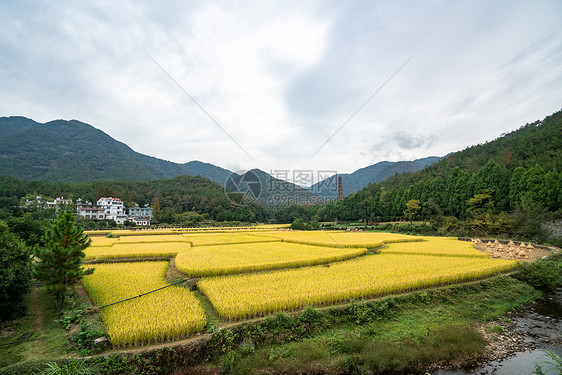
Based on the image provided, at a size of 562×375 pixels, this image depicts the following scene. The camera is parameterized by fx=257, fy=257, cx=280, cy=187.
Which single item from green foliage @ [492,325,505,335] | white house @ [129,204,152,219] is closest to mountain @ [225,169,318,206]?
white house @ [129,204,152,219]

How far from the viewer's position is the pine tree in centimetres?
834

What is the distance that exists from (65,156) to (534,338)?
158 metres

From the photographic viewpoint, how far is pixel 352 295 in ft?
29.4

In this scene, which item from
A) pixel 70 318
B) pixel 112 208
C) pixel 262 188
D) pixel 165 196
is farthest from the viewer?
pixel 262 188

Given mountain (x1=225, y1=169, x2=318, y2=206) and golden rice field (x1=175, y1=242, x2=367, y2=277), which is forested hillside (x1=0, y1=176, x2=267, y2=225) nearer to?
mountain (x1=225, y1=169, x2=318, y2=206)

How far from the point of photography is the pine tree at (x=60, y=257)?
27.3 ft

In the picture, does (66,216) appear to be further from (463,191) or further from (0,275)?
(463,191)

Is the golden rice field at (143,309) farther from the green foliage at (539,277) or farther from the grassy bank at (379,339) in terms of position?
the green foliage at (539,277)

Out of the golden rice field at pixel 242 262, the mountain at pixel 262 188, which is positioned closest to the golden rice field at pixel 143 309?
the golden rice field at pixel 242 262

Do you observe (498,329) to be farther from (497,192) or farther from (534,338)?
(497,192)

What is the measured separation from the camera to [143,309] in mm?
7711

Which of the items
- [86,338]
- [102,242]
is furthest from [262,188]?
[86,338]

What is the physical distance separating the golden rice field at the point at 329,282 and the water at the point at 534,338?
218 centimetres

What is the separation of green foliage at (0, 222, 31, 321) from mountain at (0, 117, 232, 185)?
324ft
